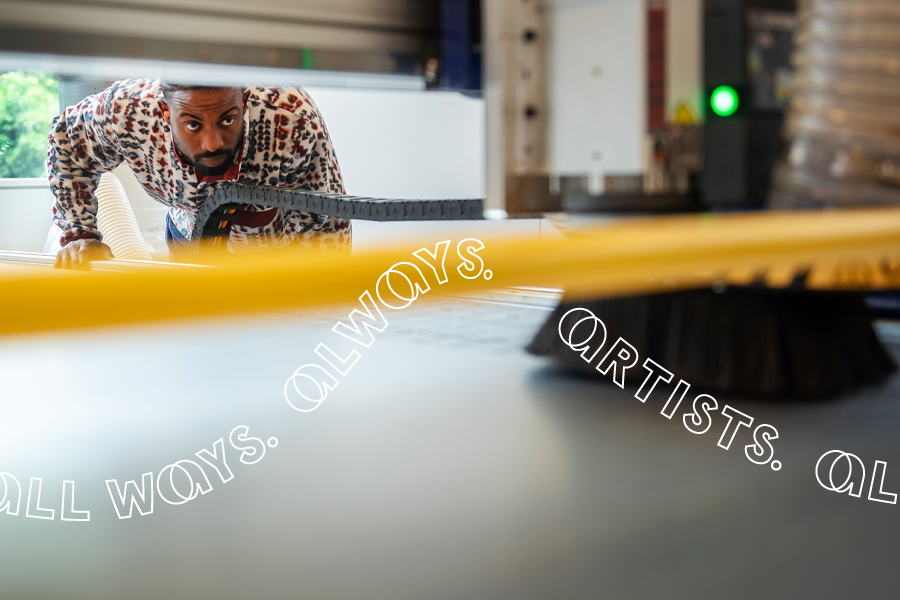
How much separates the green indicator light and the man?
15.3 inches

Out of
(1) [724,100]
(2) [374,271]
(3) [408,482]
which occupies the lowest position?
(3) [408,482]

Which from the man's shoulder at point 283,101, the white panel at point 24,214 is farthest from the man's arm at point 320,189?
the white panel at point 24,214

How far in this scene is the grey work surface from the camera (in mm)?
535

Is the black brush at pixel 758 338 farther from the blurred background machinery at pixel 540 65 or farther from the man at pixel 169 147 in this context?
the man at pixel 169 147

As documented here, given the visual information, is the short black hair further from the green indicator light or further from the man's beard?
the green indicator light

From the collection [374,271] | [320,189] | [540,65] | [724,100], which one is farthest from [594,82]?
[374,271]

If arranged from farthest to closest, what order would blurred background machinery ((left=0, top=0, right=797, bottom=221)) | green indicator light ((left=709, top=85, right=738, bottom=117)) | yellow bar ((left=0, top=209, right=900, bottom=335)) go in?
green indicator light ((left=709, top=85, right=738, bottom=117)) < blurred background machinery ((left=0, top=0, right=797, bottom=221)) < yellow bar ((left=0, top=209, right=900, bottom=335))

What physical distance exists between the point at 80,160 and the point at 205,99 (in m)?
0.08

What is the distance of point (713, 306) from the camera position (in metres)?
0.77

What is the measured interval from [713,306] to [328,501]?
420 millimetres

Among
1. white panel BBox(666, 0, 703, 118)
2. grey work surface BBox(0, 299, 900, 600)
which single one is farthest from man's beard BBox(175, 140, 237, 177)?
white panel BBox(666, 0, 703, 118)

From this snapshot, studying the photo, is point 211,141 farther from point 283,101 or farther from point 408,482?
point 408,482

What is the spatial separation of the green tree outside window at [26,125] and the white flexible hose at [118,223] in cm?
4

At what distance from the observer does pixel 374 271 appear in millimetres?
309
